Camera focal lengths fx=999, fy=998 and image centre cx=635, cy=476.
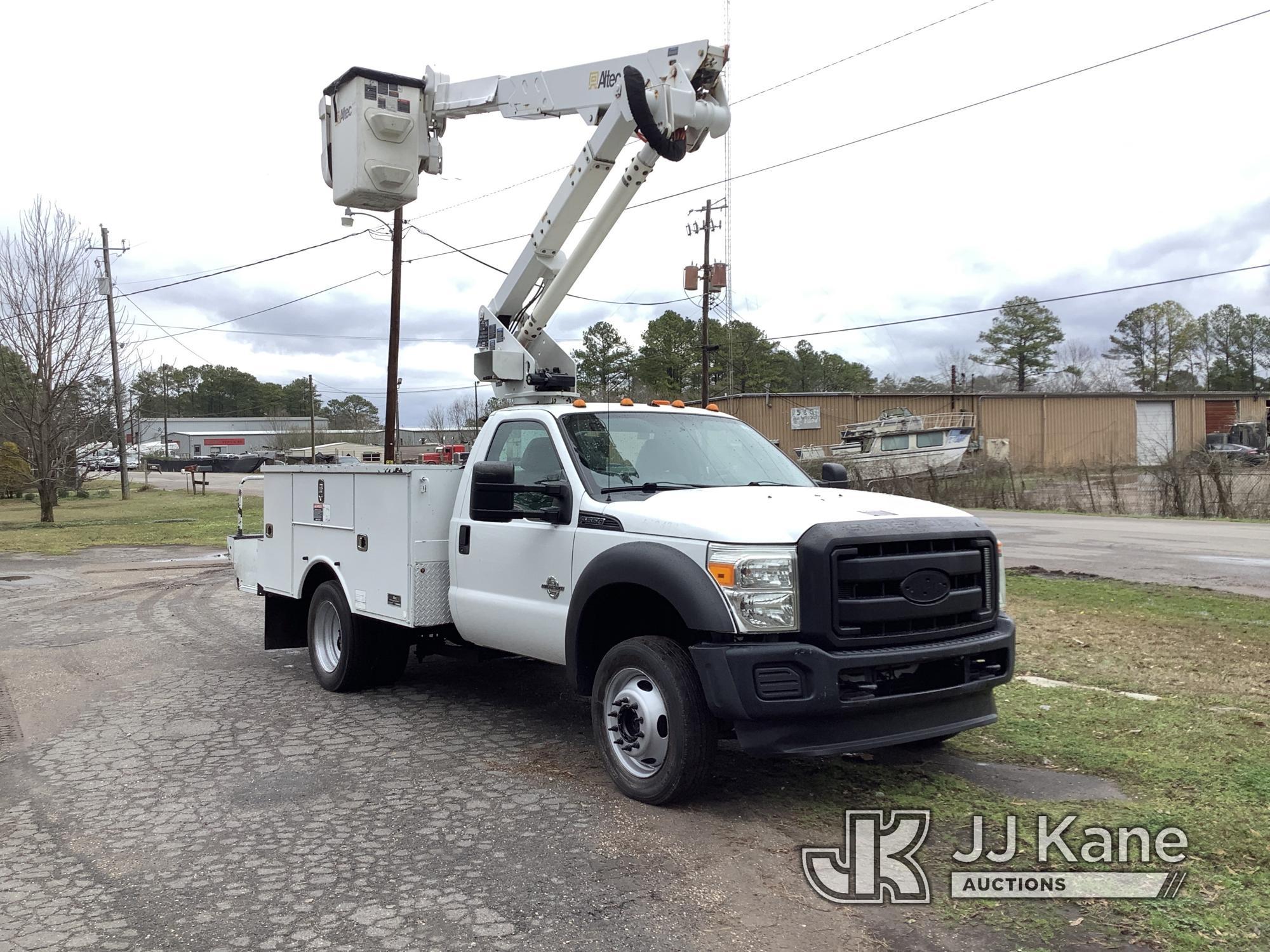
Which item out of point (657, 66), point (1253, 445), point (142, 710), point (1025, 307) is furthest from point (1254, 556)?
point (1025, 307)

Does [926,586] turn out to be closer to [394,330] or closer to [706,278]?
[394,330]

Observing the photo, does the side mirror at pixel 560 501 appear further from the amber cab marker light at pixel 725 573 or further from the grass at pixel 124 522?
the grass at pixel 124 522

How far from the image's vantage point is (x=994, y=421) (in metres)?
54.4

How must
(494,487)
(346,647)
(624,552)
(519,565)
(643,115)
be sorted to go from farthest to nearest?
1. (643,115)
2. (346,647)
3. (519,565)
4. (494,487)
5. (624,552)

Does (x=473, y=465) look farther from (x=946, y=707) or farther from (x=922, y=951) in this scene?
(x=922, y=951)

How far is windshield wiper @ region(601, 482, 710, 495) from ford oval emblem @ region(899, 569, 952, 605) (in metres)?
1.39

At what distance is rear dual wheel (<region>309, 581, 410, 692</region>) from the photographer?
7.20 m

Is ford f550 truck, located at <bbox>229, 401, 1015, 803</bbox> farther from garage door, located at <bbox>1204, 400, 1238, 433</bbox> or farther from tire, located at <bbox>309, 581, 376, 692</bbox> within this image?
garage door, located at <bbox>1204, 400, 1238, 433</bbox>

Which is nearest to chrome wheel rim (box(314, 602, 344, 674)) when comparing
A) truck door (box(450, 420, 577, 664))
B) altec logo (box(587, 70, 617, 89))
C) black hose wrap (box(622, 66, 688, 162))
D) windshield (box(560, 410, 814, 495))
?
truck door (box(450, 420, 577, 664))

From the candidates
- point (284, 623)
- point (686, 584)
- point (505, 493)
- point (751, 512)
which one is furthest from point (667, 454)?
point (284, 623)

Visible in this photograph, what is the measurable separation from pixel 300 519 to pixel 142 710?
1.77 meters

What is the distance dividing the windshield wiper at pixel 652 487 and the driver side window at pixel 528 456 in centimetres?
41

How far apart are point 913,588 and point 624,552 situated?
4.58ft

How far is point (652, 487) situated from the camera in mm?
5551
